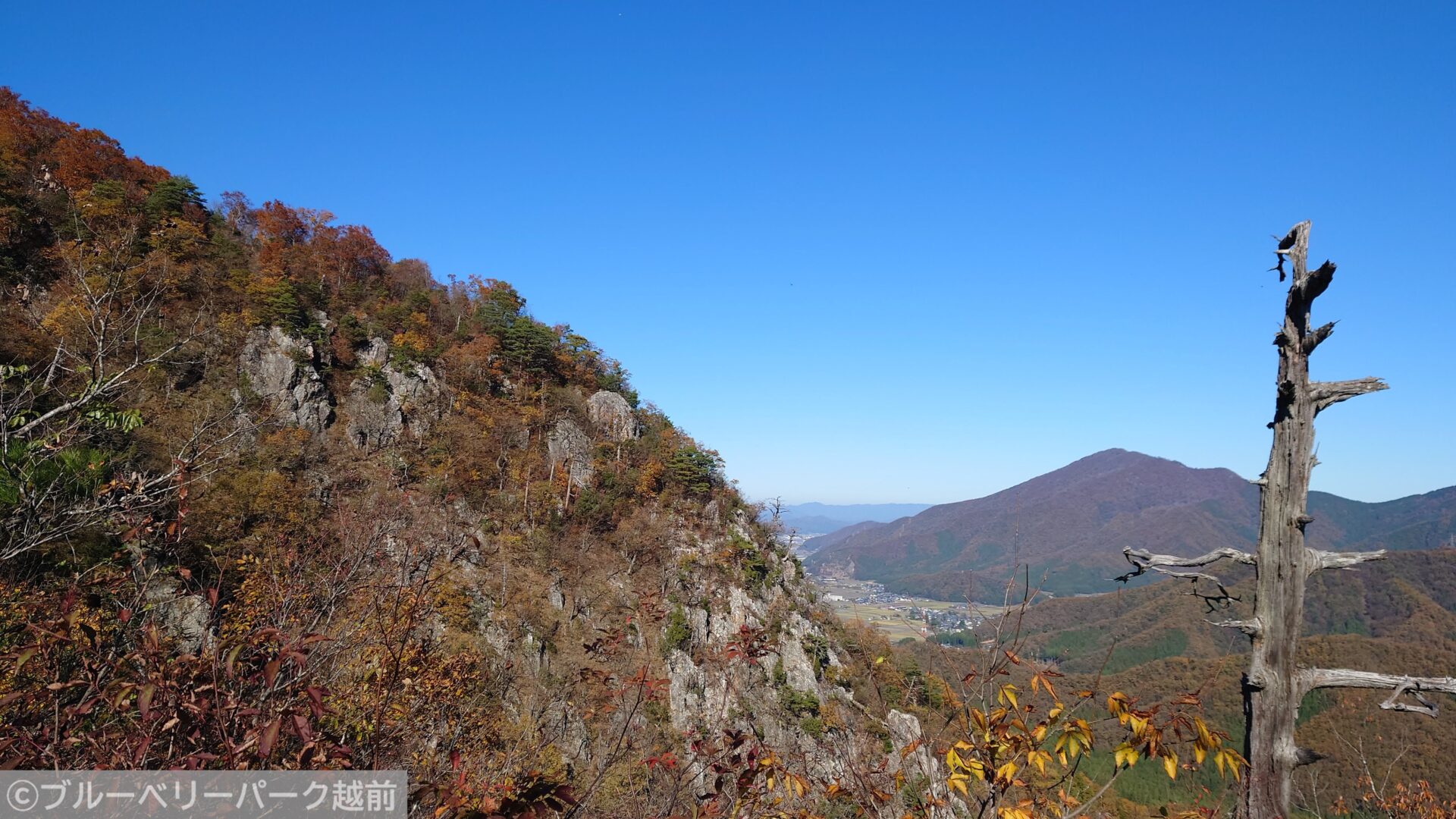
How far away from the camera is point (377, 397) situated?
80.2 ft

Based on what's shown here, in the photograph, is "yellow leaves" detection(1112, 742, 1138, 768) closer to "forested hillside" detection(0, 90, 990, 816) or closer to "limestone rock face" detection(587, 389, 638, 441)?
"forested hillside" detection(0, 90, 990, 816)

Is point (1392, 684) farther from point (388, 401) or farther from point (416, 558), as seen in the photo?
point (388, 401)

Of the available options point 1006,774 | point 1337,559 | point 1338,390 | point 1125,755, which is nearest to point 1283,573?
point 1337,559

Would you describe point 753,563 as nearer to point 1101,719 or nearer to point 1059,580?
point 1101,719

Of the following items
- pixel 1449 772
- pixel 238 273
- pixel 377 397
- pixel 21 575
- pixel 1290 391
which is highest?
pixel 238 273

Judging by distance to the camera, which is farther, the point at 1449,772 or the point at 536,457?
the point at 1449,772

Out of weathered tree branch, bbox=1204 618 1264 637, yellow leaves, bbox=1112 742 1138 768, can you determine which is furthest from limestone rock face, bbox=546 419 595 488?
yellow leaves, bbox=1112 742 1138 768

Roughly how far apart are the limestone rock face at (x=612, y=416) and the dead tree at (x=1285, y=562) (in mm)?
27720

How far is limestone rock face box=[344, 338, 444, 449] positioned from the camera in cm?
2378

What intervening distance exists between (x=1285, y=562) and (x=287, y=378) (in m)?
28.0

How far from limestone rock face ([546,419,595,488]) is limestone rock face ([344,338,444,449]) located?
514 cm

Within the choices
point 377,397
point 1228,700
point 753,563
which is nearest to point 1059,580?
point 1228,700

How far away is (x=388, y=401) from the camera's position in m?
24.8

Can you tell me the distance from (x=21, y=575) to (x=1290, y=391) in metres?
18.4
